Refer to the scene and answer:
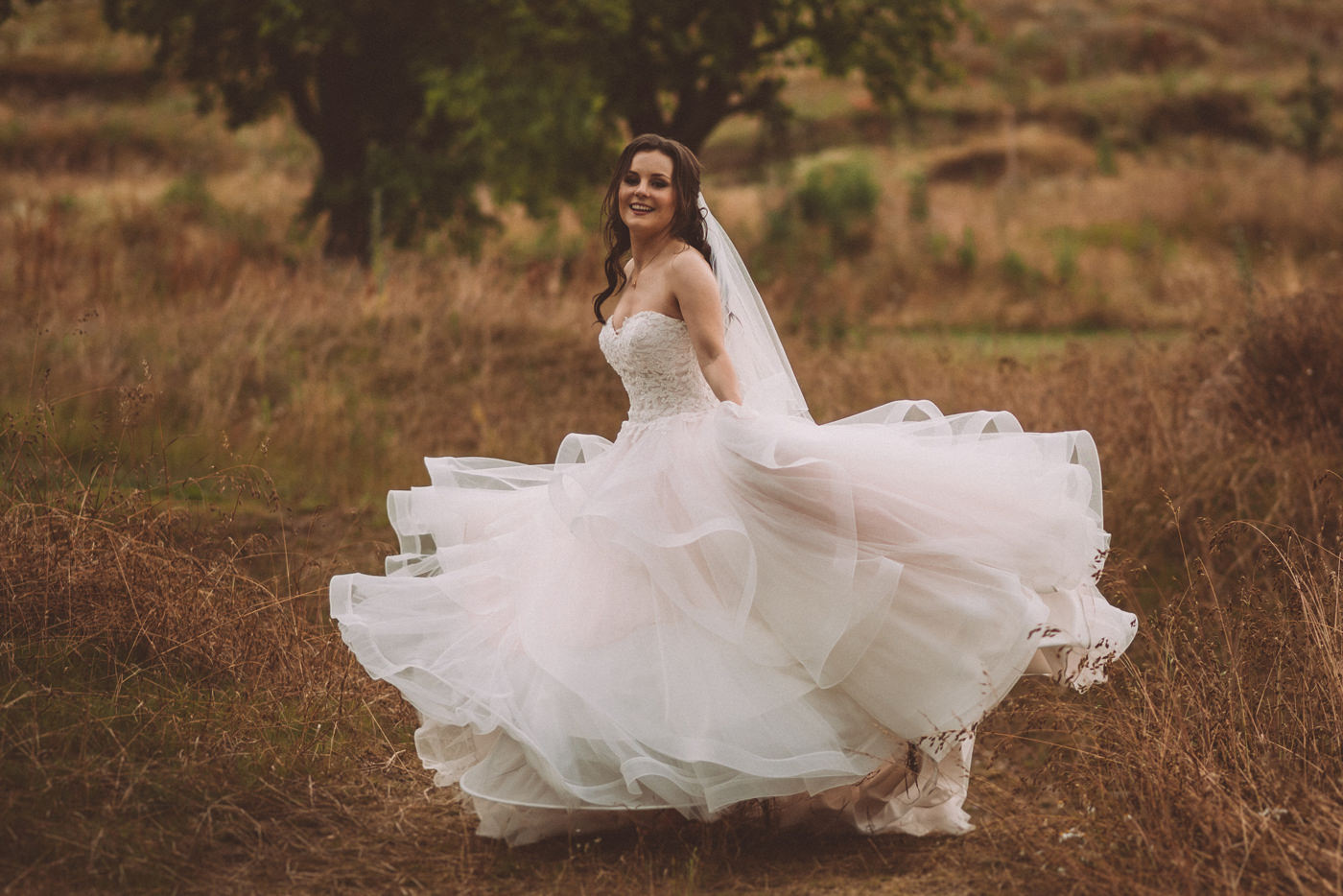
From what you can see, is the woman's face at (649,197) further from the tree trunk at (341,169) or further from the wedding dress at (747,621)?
the tree trunk at (341,169)

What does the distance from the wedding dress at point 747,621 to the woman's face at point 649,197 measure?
337mm

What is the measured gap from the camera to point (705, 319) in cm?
396

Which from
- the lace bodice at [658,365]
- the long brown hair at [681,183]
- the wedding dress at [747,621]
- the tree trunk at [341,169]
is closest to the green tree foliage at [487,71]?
the tree trunk at [341,169]

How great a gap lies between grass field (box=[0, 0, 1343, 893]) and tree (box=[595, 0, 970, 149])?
148 centimetres

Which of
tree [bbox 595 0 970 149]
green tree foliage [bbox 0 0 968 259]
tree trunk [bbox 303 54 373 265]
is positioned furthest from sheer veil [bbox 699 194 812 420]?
tree trunk [bbox 303 54 373 265]

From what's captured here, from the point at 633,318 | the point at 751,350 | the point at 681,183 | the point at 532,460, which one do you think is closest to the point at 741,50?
the point at 532,460

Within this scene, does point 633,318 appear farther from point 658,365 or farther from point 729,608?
point 729,608

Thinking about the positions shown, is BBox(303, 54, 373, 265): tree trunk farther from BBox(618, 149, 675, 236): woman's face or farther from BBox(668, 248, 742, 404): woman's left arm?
BBox(668, 248, 742, 404): woman's left arm

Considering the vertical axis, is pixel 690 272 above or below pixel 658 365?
above

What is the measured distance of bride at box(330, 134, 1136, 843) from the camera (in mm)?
3516

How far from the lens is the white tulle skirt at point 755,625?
3.51 m

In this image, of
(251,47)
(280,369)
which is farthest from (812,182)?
(280,369)

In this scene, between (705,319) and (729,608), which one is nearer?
(729,608)

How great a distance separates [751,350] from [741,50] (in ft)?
35.5
